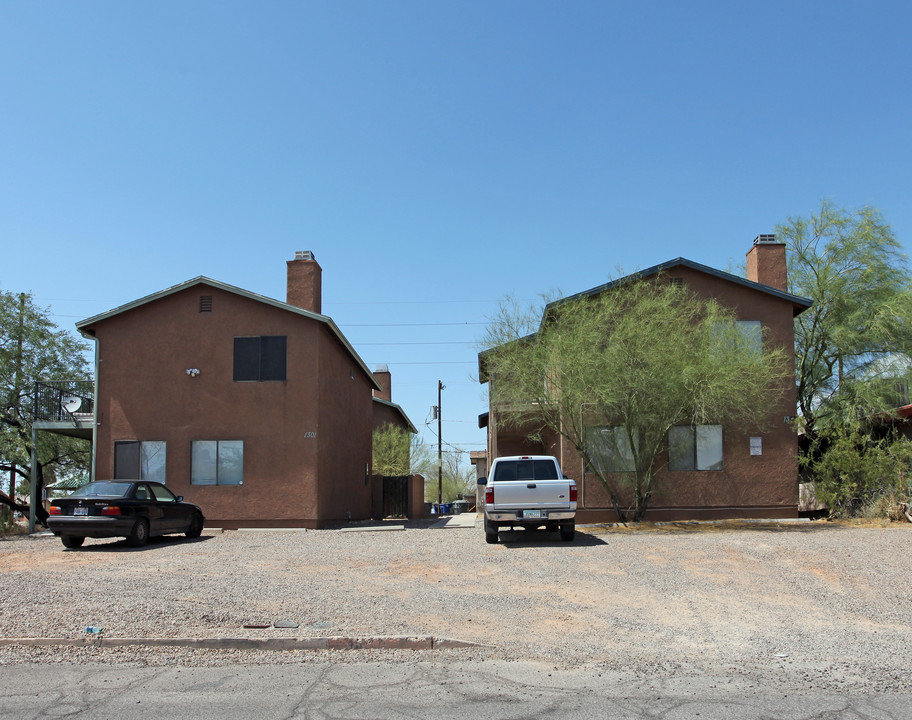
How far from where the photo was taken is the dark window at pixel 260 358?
21562 mm

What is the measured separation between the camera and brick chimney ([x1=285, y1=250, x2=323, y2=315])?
23000 millimetres

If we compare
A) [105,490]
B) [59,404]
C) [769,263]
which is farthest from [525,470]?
[59,404]

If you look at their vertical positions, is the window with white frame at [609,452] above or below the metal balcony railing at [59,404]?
below

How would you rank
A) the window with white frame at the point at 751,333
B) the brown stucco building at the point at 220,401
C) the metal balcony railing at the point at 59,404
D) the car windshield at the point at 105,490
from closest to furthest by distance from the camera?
1. the car windshield at the point at 105,490
2. the window with white frame at the point at 751,333
3. the brown stucco building at the point at 220,401
4. the metal balcony railing at the point at 59,404

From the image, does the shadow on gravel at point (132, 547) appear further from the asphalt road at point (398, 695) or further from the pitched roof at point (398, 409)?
the pitched roof at point (398, 409)

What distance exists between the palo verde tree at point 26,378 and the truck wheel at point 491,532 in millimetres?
17770

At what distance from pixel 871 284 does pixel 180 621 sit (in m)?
23.4

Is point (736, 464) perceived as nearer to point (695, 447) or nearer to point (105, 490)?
point (695, 447)

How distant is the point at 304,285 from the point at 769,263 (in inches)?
511

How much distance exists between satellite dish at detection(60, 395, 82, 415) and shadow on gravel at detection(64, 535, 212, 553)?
5915mm

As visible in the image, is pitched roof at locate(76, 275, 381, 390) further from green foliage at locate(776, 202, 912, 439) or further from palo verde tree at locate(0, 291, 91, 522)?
green foliage at locate(776, 202, 912, 439)

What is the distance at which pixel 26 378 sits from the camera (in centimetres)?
2750

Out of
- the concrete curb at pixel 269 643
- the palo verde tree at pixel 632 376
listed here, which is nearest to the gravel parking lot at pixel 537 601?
the concrete curb at pixel 269 643

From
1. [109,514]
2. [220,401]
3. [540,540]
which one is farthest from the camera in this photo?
[220,401]
